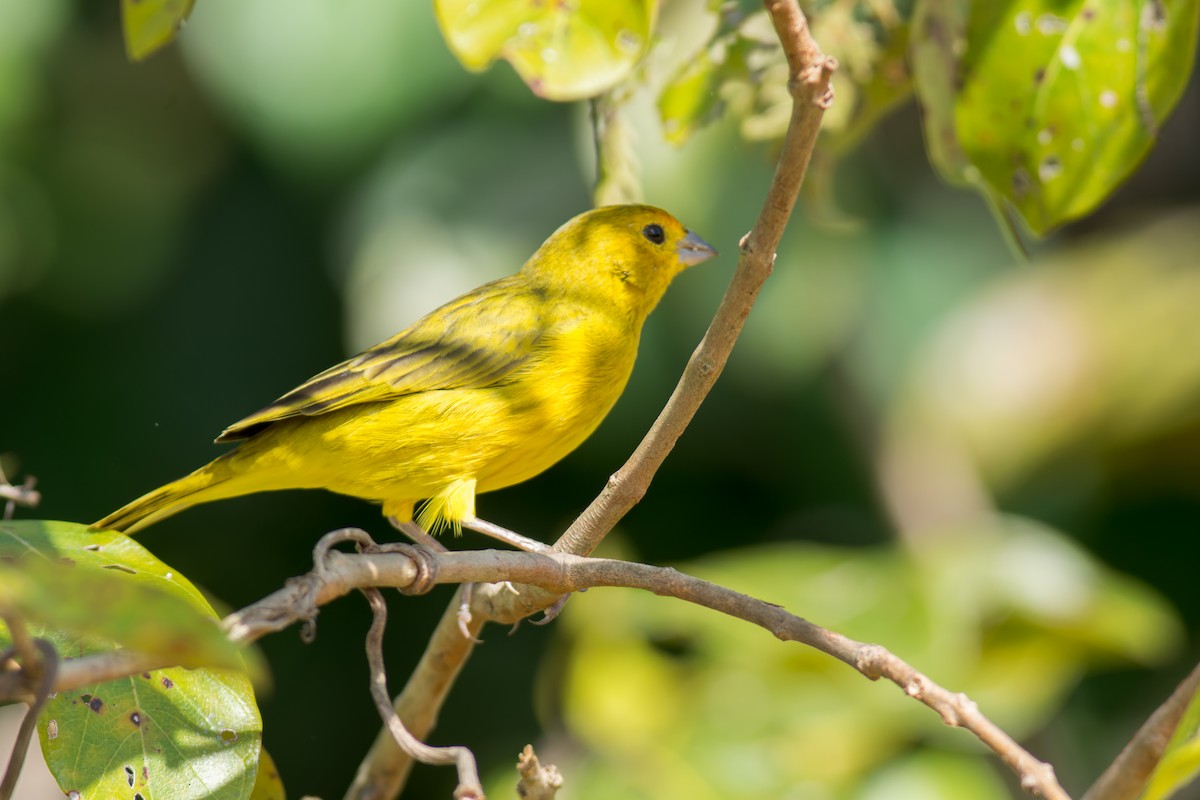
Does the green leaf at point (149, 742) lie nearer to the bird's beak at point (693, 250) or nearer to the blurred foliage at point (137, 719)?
the blurred foliage at point (137, 719)

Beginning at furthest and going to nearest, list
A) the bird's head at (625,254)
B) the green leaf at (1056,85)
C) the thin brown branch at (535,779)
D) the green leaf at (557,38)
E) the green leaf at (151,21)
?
the bird's head at (625,254), the green leaf at (1056,85), the green leaf at (557,38), the green leaf at (151,21), the thin brown branch at (535,779)

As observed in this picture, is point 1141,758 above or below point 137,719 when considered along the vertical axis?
below

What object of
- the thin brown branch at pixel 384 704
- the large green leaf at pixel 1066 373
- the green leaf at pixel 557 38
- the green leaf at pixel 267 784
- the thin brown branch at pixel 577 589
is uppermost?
the green leaf at pixel 557 38

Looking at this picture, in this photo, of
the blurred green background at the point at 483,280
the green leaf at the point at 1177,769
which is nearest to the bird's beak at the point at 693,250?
the blurred green background at the point at 483,280

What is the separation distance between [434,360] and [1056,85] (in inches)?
62.6

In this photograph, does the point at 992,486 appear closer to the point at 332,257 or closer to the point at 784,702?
the point at 784,702

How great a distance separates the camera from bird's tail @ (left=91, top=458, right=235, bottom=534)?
2896mm

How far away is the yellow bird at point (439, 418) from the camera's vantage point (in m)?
3.10

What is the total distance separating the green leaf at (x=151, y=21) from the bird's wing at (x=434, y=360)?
1.04 metres

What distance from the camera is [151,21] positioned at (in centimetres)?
216

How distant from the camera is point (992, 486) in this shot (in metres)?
4.96

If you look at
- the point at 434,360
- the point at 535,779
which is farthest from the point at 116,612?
the point at 434,360

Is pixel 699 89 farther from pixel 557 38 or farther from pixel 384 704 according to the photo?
pixel 384 704

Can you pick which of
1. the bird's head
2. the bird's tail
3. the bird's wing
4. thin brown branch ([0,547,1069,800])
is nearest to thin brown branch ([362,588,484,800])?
thin brown branch ([0,547,1069,800])
